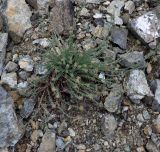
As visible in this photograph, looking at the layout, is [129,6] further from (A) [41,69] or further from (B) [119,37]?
(A) [41,69]

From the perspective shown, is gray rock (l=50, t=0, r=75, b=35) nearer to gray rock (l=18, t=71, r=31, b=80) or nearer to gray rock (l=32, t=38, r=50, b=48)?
gray rock (l=32, t=38, r=50, b=48)

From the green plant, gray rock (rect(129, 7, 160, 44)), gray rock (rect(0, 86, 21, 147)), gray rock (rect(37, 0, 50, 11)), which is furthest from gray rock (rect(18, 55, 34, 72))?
gray rock (rect(129, 7, 160, 44))

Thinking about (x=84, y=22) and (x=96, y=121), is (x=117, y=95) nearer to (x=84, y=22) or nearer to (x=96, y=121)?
(x=96, y=121)

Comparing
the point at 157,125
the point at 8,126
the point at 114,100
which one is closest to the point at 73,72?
the point at 114,100

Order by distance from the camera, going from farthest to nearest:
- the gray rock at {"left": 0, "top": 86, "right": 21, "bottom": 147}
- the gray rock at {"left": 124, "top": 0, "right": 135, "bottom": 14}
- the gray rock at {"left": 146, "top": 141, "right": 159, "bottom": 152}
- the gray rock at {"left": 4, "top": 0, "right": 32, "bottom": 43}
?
the gray rock at {"left": 124, "top": 0, "right": 135, "bottom": 14} < the gray rock at {"left": 4, "top": 0, "right": 32, "bottom": 43} < the gray rock at {"left": 146, "top": 141, "right": 159, "bottom": 152} < the gray rock at {"left": 0, "top": 86, "right": 21, "bottom": 147}

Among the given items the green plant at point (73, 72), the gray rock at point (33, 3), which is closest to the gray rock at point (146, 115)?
the green plant at point (73, 72)

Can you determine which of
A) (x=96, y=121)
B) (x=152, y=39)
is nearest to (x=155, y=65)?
(x=152, y=39)

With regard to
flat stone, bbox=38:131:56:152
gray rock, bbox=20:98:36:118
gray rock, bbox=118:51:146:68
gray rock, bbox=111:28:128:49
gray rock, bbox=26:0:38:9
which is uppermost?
gray rock, bbox=26:0:38:9

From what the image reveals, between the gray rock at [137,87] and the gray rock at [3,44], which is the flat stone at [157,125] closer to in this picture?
the gray rock at [137,87]
